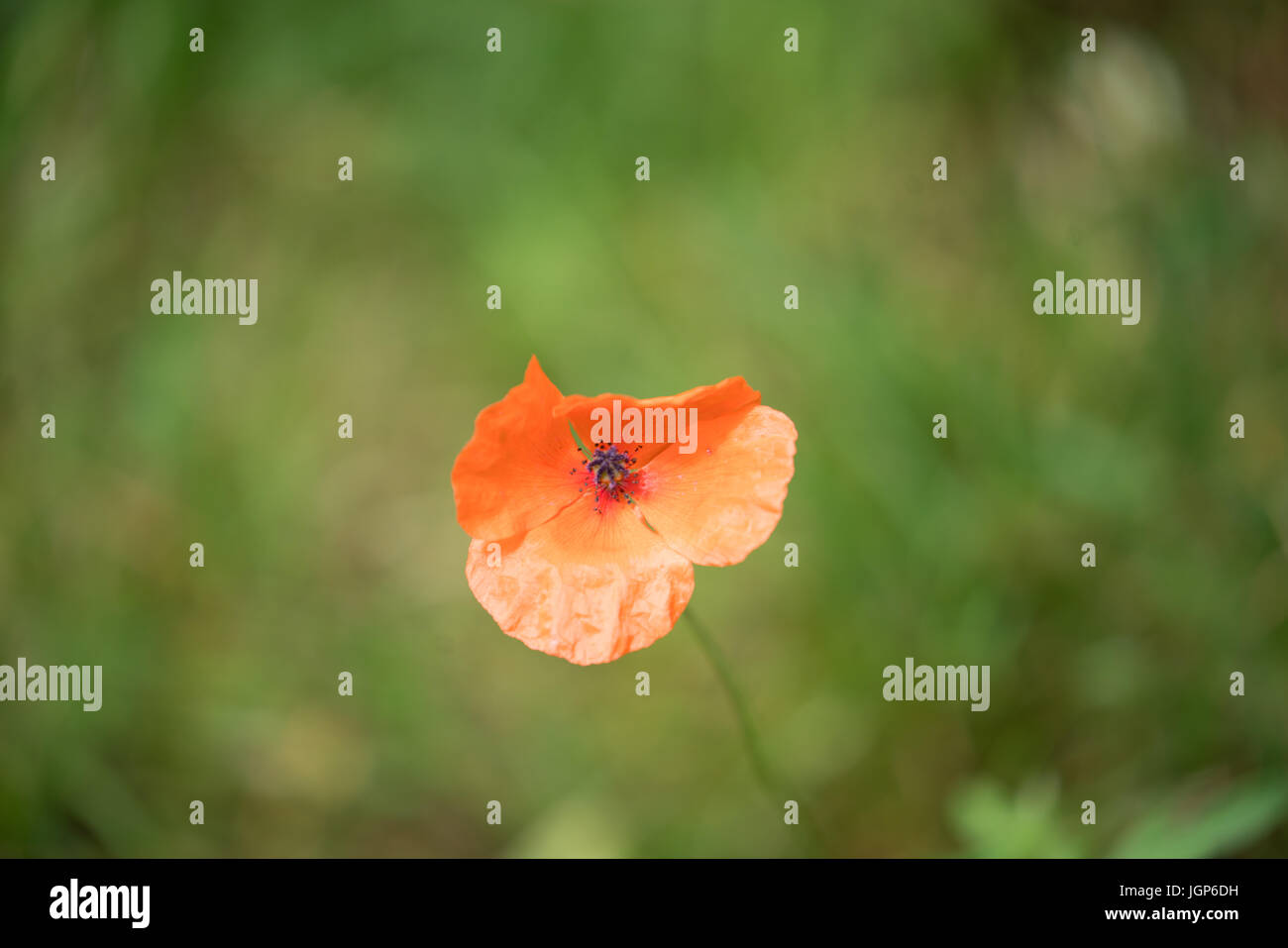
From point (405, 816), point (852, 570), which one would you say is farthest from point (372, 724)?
point (852, 570)

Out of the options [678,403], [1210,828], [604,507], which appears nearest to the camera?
[678,403]

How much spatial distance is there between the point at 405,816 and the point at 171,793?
0.98 m

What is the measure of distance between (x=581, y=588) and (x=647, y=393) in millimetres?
Result: 2011

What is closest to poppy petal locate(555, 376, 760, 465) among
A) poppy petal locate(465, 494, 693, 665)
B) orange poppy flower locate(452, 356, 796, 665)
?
orange poppy flower locate(452, 356, 796, 665)

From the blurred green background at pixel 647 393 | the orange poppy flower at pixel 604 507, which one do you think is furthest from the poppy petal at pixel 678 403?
the blurred green background at pixel 647 393

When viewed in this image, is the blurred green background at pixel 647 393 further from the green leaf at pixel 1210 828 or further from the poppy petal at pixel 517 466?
the poppy petal at pixel 517 466

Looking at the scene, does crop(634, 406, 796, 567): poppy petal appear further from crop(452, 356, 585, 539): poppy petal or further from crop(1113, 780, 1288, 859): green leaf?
crop(1113, 780, 1288, 859): green leaf

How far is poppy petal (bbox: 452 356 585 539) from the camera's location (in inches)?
82.4

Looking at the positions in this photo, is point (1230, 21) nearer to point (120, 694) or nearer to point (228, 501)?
point (228, 501)

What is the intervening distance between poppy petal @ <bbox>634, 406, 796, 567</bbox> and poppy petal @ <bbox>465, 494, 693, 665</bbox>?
0.07 meters

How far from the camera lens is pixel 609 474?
8.02ft

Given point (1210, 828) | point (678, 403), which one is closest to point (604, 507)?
point (678, 403)

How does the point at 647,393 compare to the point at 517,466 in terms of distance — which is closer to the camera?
the point at 517,466

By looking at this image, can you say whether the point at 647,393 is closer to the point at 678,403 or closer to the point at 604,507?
the point at 604,507
